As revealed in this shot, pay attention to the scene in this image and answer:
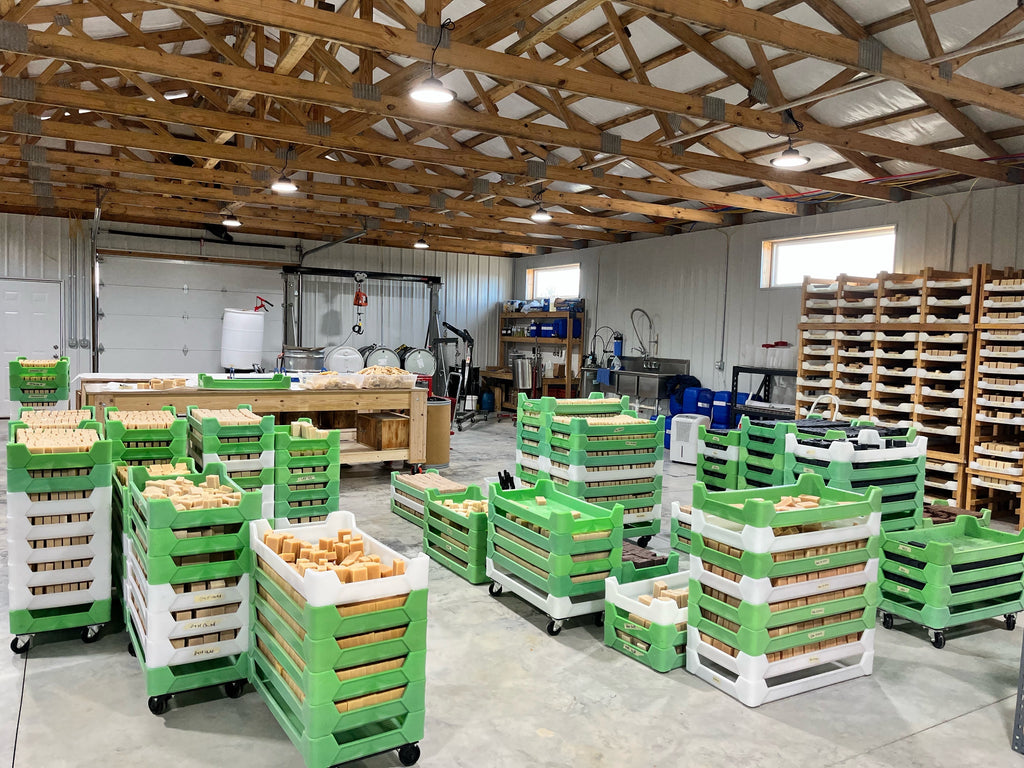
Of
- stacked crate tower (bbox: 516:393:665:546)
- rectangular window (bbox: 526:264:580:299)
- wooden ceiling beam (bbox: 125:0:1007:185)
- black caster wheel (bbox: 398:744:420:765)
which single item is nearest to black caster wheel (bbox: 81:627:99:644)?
black caster wheel (bbox: 398:744:420:765)

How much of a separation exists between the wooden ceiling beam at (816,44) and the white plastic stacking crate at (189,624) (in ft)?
12.7

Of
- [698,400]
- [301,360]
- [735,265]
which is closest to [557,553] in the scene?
[698,400]

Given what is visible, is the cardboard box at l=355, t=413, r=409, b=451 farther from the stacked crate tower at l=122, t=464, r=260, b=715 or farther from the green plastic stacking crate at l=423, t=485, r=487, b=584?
the stacked crate tower at l=122, t=464, r=260, b=715

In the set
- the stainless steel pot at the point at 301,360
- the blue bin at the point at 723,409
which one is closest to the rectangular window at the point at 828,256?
the blue bin at the point at 723,409

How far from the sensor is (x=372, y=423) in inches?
352

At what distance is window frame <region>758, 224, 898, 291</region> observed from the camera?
9578 mm

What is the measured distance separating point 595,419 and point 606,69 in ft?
14.0

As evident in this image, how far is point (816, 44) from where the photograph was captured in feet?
16.5

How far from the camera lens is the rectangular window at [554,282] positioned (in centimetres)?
1567

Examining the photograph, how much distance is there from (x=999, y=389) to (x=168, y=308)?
13.5 metres

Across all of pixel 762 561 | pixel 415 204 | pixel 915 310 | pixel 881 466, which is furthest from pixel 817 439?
pixel 415 204

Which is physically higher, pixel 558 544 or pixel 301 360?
pixel 301 360

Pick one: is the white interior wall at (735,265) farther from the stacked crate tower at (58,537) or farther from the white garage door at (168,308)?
the stacked crate tower at (58,537)

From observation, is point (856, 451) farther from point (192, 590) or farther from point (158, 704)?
point (158, 704)
